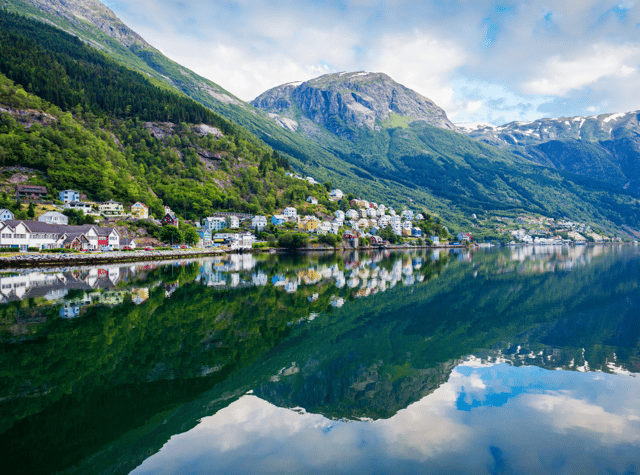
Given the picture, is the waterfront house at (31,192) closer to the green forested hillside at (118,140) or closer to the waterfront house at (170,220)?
the green forested hillside at (118,140)

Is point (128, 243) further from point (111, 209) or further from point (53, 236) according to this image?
point (111, 209)

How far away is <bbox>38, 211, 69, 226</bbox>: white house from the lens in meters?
64.8

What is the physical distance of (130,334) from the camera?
16.5 meters

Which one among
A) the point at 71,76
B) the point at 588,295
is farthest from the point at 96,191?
the point at 588,295

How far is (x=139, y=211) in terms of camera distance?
81.3 metres

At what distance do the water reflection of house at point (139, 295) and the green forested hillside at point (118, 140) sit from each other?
63.3 metres

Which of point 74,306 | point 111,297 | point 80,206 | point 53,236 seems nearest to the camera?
point 74,306

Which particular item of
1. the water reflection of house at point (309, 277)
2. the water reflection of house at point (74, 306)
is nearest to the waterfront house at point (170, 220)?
the water reflection of house at point (309, 277)

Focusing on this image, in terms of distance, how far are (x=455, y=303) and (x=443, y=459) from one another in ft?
68.9

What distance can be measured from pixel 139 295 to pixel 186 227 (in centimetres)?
6608

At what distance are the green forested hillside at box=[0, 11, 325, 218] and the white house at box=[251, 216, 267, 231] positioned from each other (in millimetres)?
8649

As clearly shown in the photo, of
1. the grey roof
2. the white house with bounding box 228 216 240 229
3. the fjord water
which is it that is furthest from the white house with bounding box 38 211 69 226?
the fjord water

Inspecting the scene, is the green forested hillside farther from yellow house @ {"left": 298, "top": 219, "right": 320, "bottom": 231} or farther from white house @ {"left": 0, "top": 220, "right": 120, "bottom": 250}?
white house @ {"left": 0, "top": 220, "right": 120, "bottom": 250}

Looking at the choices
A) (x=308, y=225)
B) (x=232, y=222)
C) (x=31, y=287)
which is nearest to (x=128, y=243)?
(x=232, y=222)
